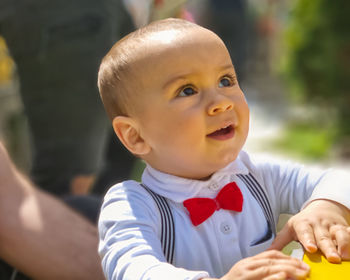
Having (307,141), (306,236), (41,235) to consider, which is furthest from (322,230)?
(307,141)

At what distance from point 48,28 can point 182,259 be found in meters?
1.53

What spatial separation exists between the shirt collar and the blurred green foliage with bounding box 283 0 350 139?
471 centimetres

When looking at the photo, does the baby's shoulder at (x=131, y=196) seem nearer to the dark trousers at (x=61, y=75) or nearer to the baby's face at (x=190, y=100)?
the baby's face at (x=190, y=100)

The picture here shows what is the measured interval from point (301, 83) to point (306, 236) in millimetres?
5757

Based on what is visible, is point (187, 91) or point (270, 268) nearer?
point (270, 268)

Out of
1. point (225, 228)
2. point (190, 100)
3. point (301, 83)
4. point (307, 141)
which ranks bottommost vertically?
point (307, 141)

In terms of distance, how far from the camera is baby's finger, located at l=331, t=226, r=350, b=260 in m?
1.18

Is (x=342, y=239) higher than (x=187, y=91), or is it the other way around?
(x=187, y=91)

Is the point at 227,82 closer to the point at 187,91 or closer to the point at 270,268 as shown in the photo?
the point at 187,91

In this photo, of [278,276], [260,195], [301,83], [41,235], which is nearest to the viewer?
[278,276]

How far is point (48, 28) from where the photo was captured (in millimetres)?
2576

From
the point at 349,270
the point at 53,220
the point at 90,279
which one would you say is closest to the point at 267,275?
the point at 349,270

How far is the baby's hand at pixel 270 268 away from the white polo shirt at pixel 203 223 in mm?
122

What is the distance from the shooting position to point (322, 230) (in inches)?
49.6
